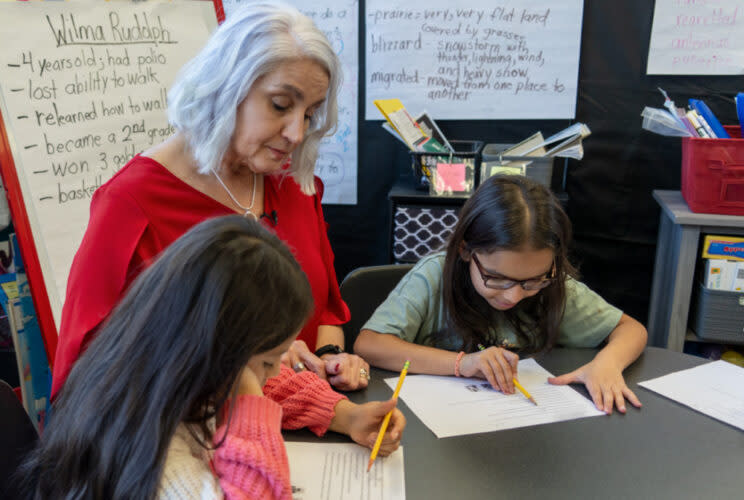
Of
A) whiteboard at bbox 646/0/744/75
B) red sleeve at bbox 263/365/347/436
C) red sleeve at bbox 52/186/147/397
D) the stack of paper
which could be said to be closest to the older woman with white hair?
red sleeve at bbox 52/186/147/397

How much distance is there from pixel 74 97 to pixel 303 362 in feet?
3.18

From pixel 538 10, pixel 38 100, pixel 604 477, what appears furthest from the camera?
pixel 538 10

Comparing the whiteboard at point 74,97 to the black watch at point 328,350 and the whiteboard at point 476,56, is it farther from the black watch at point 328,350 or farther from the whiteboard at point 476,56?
the whiteboard at point 476,56

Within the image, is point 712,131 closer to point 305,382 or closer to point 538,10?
point 538,10

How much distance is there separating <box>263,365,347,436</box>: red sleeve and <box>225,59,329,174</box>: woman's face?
17.4 inches

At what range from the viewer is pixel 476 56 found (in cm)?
247

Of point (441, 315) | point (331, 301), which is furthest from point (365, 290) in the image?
point (441, 315)

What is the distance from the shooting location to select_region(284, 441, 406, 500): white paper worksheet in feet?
2.72

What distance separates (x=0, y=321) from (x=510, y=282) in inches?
54.8

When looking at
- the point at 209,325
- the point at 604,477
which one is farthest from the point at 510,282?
the point at 209,325

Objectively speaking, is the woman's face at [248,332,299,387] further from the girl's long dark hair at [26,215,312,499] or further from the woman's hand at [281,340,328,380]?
the woman's hand at [281,340,328,380]

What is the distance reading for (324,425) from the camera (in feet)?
3.17

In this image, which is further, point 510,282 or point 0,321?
point 0,321

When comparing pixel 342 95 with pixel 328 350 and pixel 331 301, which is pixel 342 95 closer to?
pixel 331 301
